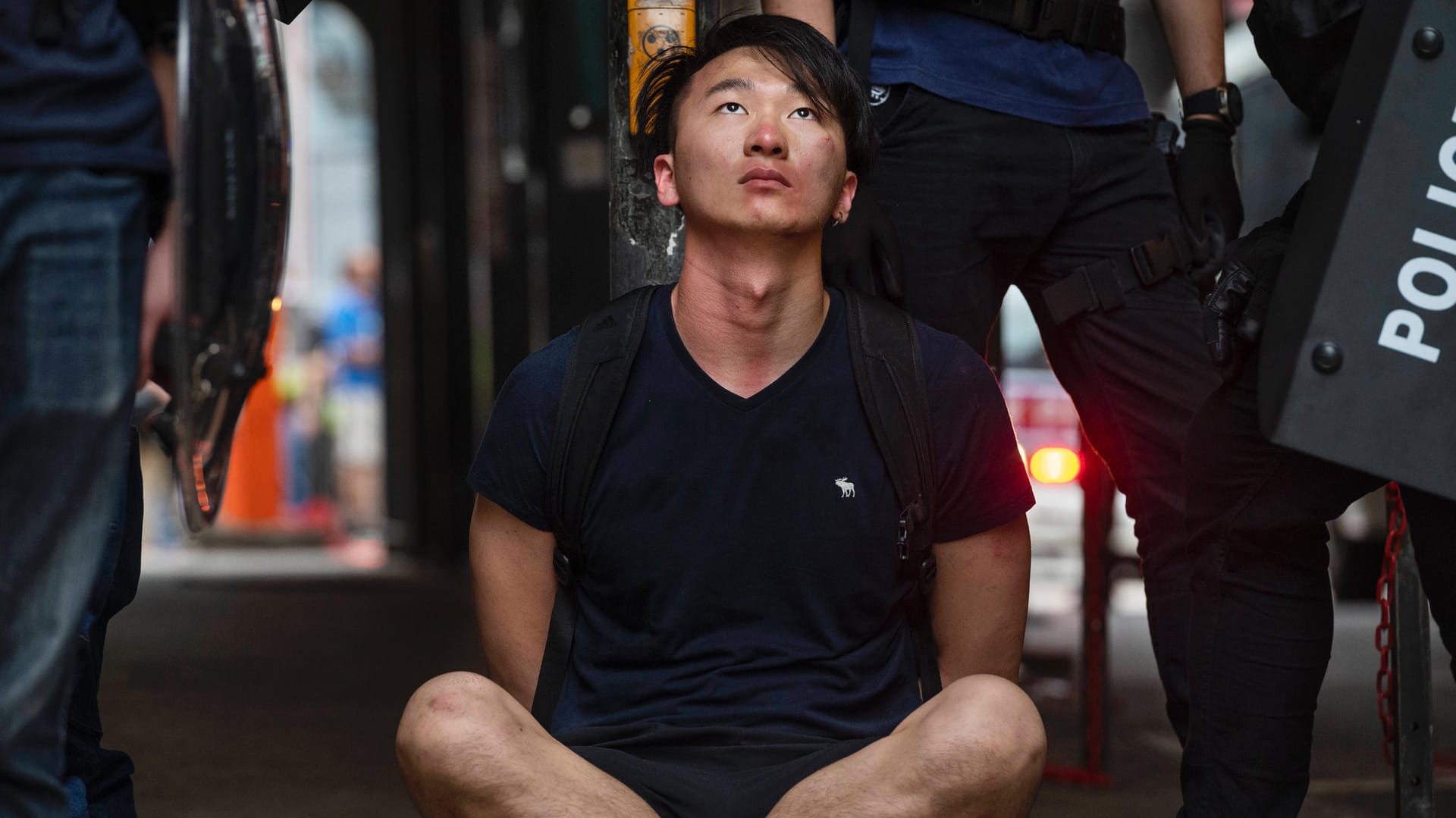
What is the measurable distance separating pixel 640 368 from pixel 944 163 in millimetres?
637

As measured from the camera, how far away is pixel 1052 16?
9.29 ft

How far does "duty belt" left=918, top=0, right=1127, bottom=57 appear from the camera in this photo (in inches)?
111

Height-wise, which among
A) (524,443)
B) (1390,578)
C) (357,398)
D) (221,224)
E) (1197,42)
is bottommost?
(357,398)

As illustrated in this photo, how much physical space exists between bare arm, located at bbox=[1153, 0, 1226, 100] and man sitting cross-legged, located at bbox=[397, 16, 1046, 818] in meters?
0.68

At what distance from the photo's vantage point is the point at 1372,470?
79.9 inches

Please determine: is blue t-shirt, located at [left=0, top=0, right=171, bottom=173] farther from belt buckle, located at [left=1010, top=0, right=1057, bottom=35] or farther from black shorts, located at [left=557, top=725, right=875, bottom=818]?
belt buckle, located at [left=1010, top=0, right=1057, bottom=35]

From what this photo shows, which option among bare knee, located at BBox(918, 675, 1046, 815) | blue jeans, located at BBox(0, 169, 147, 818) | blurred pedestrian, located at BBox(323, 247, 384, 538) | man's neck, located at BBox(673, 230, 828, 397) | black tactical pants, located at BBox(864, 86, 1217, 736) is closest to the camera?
blue jeans, located at BBox(0, 169, 147, 818)

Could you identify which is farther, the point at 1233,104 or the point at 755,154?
the point at 1233,104

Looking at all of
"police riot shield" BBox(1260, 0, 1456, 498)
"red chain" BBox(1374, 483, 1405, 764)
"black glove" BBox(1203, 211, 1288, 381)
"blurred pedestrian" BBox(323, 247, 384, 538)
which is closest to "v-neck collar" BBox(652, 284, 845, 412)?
"black glove" BBox(1203, 211, 1288, 381)

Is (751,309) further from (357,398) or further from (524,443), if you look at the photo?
(357,398)

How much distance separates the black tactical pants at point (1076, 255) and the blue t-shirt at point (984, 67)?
3cm

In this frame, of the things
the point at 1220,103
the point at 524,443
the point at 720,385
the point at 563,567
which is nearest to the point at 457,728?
the point at 563,567

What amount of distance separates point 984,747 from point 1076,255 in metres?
0.98

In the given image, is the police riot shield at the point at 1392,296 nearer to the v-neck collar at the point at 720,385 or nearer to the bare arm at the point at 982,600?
the bare arm at the point at 982,600
